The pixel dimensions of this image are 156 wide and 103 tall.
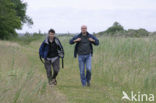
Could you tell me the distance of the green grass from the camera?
256 inches

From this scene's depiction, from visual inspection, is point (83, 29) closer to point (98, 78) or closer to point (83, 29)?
point (83, 29)

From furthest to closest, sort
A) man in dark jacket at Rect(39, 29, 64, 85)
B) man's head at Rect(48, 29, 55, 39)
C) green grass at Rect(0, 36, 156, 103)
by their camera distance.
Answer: man in dark jacket at Rect(39, 29, 64, 85) < man's head at Rect(48, 29, 55, 39) < green grass at Rect(0, 36, 156, 103)

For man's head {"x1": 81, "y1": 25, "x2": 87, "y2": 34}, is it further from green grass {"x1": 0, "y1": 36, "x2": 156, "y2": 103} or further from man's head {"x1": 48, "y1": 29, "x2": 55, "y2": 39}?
green grass {"x1": 0, "y1": 36, "x2": 156, "y2": 103}

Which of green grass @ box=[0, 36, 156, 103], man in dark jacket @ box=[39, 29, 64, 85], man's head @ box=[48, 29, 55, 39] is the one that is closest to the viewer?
green grass @ box=[0, 36, 156, 103]

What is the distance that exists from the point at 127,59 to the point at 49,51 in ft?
15.4

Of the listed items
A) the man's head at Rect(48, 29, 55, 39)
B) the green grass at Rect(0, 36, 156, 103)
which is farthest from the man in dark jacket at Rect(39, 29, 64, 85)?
the green grass at Rect(0, 36, 156, 103)

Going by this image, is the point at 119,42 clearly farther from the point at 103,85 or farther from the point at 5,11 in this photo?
the point at 5,11

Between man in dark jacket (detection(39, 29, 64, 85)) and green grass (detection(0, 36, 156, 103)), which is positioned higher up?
man in dark jacket (detection(39, 29, 64, 85))

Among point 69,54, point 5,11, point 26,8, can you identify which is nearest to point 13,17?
point 5,11

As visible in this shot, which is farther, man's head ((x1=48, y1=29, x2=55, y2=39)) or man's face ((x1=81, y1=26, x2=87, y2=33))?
man's face ((x1=81, y1=26, x2=87, y2=33))

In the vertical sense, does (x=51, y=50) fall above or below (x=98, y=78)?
above

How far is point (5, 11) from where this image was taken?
154ft

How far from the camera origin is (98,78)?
12172mm

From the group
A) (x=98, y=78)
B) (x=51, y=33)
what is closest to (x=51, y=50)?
(x=51, y=33)
